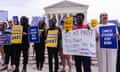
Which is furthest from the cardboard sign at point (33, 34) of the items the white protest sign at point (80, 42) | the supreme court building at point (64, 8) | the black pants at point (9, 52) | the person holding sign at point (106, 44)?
the supreme court building at point (64, 8)

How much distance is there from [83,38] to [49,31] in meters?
2.25

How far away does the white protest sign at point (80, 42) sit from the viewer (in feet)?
31.9

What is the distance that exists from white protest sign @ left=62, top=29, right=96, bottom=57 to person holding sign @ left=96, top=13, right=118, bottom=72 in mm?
208

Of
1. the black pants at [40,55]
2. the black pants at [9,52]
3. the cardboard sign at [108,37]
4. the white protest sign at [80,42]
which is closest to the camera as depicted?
the cardboard sign at [108,37]

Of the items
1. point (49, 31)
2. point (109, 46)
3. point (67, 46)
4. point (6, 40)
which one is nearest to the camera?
point (109, 46)

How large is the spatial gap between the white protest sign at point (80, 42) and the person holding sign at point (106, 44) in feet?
0.68

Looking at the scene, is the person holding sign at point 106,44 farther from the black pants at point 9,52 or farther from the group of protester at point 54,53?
the black pants at point 9,52

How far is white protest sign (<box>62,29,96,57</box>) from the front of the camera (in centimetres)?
973

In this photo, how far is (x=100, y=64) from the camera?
10.1 meters

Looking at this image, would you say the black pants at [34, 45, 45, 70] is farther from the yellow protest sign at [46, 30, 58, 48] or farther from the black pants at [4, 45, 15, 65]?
the black pants at [4, 45, 15, 65]

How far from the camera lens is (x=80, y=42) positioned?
33.5 ft

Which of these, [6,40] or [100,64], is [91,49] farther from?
[6,40]

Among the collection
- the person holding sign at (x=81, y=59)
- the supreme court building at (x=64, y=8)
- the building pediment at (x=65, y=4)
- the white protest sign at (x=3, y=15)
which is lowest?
the person holding sign at (x=81, y=59)

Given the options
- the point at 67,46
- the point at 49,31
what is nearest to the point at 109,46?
the point at 67,46
